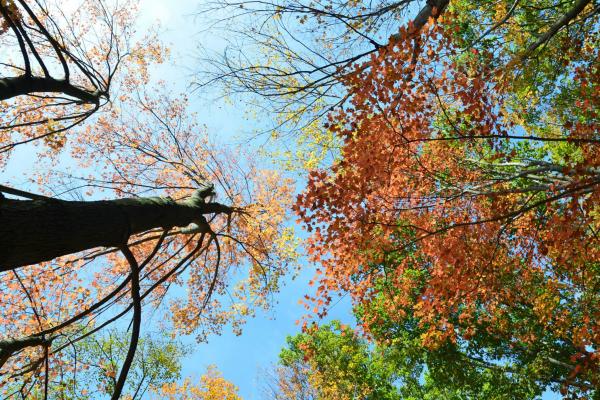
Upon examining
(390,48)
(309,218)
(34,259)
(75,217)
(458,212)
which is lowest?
(34,259)

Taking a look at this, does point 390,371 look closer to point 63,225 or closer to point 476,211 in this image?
point 476,211

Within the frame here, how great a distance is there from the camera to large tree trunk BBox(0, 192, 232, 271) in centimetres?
236

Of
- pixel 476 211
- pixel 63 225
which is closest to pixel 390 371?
pixel 476 211

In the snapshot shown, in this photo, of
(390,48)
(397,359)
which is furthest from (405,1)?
(397,359)

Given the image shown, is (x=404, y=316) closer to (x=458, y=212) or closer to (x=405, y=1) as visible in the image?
(x=458, y=212)

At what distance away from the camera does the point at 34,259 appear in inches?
99.3

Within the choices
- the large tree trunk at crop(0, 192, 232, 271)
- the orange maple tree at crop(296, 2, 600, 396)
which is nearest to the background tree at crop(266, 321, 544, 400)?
the orange maple tree at crop(296, 2, 600, 396)

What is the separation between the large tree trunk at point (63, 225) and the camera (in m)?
2.36

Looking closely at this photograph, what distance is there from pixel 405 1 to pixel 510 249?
8558 millimetres

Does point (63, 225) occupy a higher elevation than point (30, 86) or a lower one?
lower

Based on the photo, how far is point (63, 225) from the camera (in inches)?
104

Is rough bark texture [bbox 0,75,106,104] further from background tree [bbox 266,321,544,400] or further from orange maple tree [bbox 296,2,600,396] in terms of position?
background tree [bbox 266,321,544,400]

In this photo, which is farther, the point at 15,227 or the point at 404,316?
the point at 404,316

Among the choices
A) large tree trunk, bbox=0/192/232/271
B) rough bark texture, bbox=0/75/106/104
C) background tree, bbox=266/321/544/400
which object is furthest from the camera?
background tree, bbox=266/321/544/400
